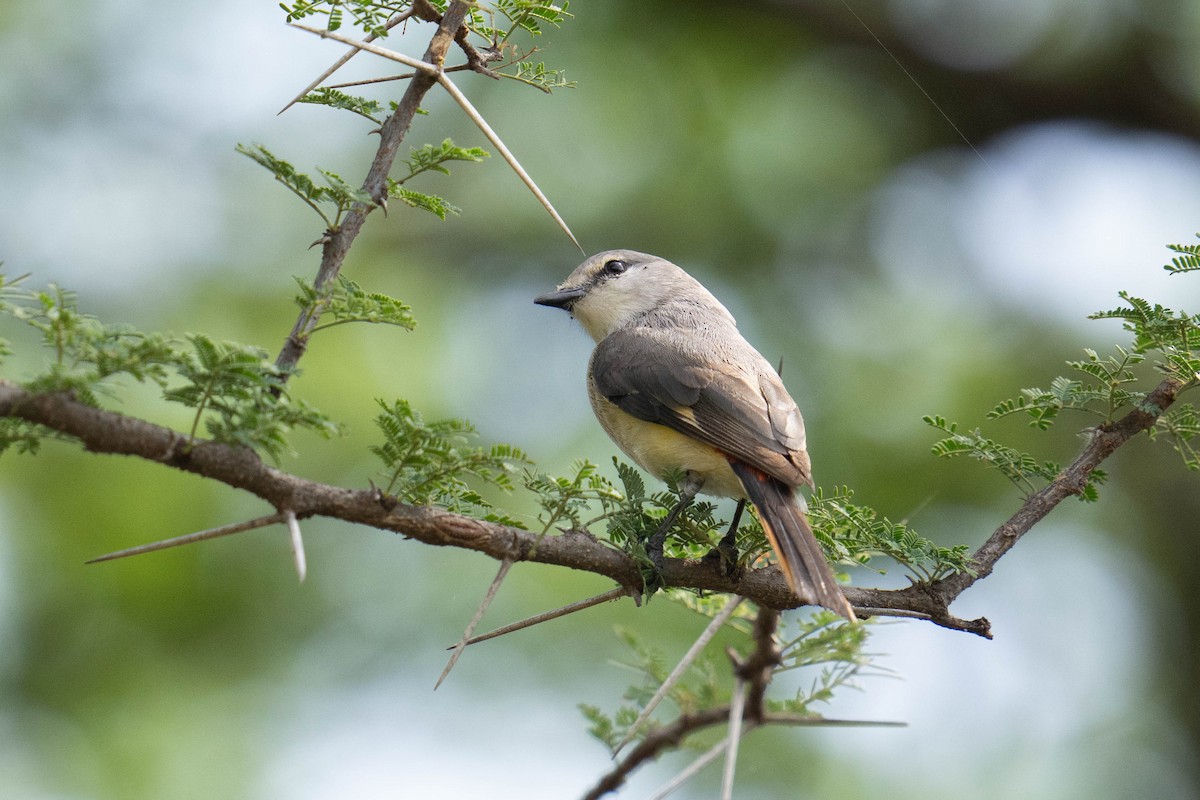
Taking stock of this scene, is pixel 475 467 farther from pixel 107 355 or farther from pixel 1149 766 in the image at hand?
pixel 1149 766

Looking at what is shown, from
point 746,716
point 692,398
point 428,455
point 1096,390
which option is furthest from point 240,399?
point 692,398

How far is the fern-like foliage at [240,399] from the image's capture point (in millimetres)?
2021

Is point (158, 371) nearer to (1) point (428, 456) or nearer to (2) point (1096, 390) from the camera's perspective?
(1) point (428, 456)

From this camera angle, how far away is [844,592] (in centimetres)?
303

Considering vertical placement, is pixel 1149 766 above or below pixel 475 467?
below

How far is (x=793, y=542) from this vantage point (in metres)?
3.16

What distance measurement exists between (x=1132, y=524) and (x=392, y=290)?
197 inches

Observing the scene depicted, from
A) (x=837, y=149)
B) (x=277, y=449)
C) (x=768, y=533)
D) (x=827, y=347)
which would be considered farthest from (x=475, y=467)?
(x=837, y=149)

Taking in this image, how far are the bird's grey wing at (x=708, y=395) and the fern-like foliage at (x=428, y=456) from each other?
153 cm

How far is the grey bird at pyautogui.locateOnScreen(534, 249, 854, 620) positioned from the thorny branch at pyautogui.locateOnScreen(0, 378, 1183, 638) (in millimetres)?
167

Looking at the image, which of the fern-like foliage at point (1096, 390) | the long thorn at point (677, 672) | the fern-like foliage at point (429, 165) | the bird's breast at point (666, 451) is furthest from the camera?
the bird's breast at point (666, 451)

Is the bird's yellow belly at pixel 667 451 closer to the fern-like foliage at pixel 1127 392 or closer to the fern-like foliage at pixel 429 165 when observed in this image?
the fern-like foliage at pixel 1127 392

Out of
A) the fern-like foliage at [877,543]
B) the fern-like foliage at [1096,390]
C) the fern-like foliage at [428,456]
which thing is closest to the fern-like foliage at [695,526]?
the fern-like foliage at [877,543]

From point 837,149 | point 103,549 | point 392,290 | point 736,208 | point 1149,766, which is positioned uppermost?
point 837,149
